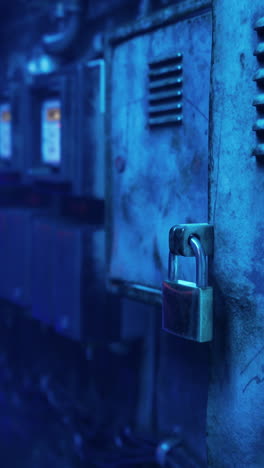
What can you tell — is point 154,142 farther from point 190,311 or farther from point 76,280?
point 76,280

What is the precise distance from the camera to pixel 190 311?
3.15 feet

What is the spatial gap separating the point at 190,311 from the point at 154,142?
59 cm

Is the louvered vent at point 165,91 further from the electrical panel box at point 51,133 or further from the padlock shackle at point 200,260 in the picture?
the electrical panel box at point 51,133

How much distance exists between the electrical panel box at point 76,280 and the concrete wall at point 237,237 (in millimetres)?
1205

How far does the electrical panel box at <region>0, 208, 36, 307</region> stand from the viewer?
2.59m

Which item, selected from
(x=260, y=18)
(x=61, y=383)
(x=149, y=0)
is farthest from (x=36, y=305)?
(x=260, y=18)

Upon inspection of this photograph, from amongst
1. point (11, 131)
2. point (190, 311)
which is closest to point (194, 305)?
point (190, 311)

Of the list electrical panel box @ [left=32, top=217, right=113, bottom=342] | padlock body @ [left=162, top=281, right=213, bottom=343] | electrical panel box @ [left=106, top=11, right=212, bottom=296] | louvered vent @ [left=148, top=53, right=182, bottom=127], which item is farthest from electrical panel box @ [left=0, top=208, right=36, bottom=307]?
padlock body @ [left=162, top=281, right=213, bottom=343]

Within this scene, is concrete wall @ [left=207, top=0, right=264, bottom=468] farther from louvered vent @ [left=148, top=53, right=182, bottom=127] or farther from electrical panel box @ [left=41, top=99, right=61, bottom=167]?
electrical panel box @ [left=41, top=99, right=61, bottom=167]

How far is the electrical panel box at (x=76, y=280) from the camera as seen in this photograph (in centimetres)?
216

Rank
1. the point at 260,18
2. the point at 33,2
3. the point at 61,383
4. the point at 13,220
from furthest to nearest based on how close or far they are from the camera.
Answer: the point at 33,2
the point at 61,383
the point at 13,220
the point at 260,18

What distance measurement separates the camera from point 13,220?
271 cm

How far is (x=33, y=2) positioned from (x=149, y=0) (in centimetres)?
134

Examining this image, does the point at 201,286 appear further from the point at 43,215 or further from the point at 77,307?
the point at 43,215
